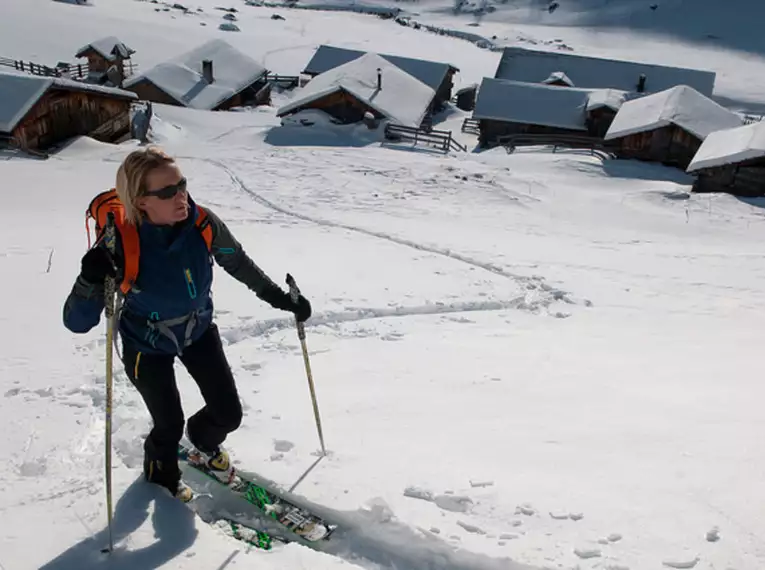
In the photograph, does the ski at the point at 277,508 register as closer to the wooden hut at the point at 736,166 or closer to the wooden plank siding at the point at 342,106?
the wooden hut at the point at 736,166

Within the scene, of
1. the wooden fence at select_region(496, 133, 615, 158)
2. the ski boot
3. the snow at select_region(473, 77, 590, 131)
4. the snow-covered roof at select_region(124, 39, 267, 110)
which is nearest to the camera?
the ski boot

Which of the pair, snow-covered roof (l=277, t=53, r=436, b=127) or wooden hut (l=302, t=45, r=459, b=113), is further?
wooden hut (l=302, t=45, r=459, b=113)

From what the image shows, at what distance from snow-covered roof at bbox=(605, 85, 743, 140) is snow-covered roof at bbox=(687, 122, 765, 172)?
3.68m

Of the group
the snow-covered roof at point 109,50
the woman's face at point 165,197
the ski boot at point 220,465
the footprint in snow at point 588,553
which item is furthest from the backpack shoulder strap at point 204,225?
the snow-covered roof at point 109,50

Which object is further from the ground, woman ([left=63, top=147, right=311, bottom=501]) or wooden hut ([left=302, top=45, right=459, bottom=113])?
wooden hut ([left=302, top=45, right=459, bottom=113])

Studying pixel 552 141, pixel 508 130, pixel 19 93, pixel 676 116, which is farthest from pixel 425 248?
pixel 508 130

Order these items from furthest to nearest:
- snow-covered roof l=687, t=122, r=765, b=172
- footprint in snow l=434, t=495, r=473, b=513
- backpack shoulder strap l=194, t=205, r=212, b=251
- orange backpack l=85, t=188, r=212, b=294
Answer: snow-covered roof l=687, t=122, r=765, b=172 → footprint in snow l=434, t=495, r=473, b=513 → backpack shoulder strap l=194, t=205, r=212, b=251 → orange backpack l=85, t=188, r=212, b=294

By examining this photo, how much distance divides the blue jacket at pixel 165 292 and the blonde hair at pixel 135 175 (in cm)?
10

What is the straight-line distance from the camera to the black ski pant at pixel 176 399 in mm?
3209

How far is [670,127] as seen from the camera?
26.4 meters

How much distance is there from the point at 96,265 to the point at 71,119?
2427 centimetres

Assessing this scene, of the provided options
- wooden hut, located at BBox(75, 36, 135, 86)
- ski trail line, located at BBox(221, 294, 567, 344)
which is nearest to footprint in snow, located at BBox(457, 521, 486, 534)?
ski trail line, located at BBox(221, 294, 567, 344)

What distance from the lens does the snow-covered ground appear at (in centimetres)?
330

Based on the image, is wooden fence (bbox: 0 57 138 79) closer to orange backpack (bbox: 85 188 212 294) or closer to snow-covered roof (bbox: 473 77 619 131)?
snow-covered roof (bbox: 473 77 619 131)
